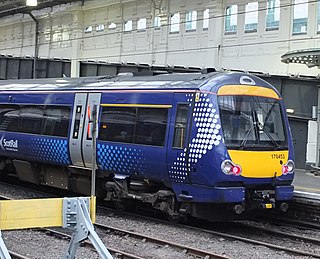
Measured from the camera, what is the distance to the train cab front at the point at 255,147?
1050 centimetres

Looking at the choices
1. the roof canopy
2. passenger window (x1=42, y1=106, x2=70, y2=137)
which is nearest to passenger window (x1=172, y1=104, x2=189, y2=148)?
passenger window (x1=42, y1=106, x2=70, y2=137)

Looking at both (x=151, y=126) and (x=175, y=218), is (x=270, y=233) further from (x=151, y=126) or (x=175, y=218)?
(x=151, y=126)

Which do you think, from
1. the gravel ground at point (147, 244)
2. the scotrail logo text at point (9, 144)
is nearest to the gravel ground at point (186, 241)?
the gravel ground at point (147, 244)

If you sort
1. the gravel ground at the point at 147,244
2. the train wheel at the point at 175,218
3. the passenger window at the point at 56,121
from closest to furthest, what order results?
the gravel ground at the point at 147,244, the train wheel at the point at 175,218, the passenger window at the point at 56,121

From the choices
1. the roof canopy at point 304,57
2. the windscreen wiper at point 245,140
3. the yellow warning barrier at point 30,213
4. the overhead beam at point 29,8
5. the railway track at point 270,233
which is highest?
the overhead beam at point 29,8

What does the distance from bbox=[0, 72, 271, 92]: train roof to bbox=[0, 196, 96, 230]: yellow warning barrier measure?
5274 millimetres

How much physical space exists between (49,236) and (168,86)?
3.62 meters

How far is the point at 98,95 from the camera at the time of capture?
12.7 metres

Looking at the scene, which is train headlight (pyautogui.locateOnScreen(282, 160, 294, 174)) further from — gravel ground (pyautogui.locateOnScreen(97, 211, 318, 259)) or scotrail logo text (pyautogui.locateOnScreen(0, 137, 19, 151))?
scotrail logo text (pyautogui.locateOnScreen(0, 137, 19, 151))

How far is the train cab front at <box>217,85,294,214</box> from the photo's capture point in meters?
10.5

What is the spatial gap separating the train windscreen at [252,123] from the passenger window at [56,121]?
4325mm

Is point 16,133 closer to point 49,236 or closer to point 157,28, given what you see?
point 49,236

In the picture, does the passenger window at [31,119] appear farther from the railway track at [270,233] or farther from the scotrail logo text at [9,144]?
the railway track at [270,233]

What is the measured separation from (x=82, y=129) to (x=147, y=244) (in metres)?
3.88
